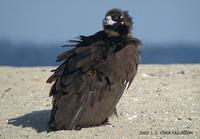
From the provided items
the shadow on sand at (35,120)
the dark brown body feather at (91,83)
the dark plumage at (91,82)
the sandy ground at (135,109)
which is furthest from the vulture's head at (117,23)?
the shadow on sand at (35,120)

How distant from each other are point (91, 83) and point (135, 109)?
173cm

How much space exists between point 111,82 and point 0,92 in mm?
4958

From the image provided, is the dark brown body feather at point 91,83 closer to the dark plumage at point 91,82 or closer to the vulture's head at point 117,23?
the dark plumage at point 91,82

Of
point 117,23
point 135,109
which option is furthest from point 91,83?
point 135,109

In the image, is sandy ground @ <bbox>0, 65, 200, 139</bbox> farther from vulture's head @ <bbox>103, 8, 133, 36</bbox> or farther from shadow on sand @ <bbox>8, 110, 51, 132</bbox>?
vulture's head @ <bbox>103, 8, 133, 36</bbox>

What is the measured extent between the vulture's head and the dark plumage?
0.33 meters

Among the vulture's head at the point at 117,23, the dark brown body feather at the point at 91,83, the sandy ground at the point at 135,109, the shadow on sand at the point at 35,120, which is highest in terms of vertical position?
the vulture's head at the point at 117,23

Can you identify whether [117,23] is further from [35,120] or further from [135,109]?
[35,120]

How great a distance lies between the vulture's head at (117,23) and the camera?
15.2 m

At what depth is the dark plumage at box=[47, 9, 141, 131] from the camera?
1421 centimetres

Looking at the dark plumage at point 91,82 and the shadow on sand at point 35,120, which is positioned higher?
the dark plumage at point 91,82

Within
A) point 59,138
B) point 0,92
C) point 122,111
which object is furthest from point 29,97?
point 59,138

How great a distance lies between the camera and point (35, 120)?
15.4m

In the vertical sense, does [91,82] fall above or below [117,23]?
below
